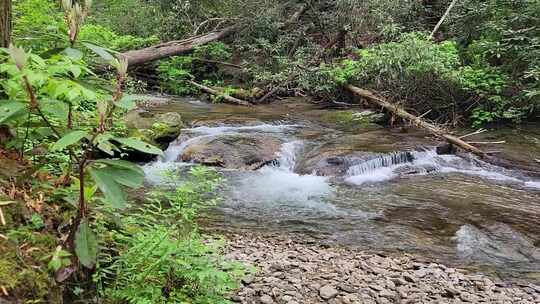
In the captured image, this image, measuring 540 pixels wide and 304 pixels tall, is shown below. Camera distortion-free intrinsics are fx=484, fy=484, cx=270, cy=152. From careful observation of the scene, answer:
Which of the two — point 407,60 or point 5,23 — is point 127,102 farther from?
point 407,60

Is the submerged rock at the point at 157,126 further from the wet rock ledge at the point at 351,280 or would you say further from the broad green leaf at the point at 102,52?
the broad green leaf at the point at 102,52

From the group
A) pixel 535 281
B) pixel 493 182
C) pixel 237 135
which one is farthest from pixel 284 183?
pixel 535 281

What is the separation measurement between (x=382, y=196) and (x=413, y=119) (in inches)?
160

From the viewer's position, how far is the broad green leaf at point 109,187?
6.27 feet

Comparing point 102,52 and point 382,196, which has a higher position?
point 102,52

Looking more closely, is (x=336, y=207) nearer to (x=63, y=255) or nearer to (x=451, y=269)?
(x=451, y=269)

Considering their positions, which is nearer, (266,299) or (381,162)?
(266,299)

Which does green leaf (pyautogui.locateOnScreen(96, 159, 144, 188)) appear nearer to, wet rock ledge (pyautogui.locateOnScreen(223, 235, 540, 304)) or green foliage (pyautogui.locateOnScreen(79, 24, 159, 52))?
wet rock ledge (pyautogui.locateOnScreen(223, 235, 540, 304))

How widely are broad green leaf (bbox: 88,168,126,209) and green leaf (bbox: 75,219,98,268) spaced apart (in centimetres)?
27

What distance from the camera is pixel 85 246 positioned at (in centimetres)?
205

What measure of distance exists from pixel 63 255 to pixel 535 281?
14.9 feet

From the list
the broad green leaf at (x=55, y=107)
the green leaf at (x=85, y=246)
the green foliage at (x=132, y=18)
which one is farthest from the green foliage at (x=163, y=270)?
the green foliage at (x=132, y=18)

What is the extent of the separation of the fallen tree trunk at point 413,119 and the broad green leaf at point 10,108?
361 inches

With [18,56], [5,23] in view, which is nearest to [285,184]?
[5,23]
